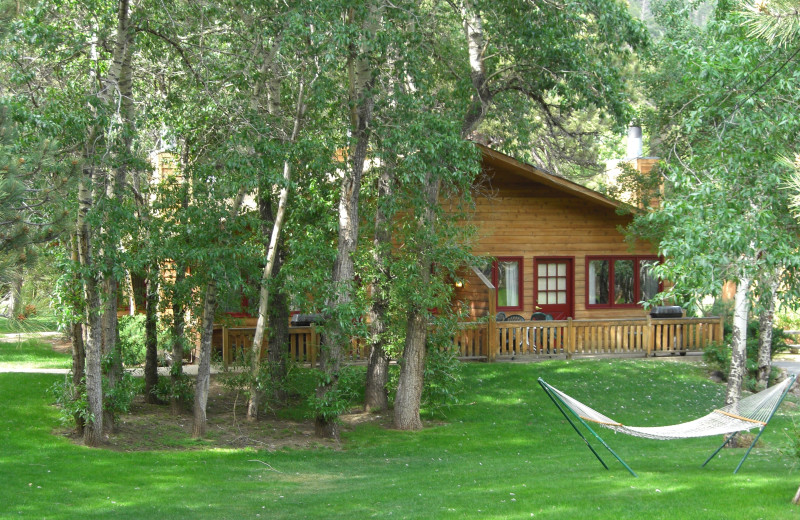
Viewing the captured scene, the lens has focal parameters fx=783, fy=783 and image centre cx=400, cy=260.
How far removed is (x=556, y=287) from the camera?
21625mm

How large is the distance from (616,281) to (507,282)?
3291 mm

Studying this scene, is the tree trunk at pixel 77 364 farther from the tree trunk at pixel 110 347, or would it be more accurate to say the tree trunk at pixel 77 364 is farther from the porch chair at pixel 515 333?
the porch chair at pixel 515 333

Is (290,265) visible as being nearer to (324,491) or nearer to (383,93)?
(383,93)

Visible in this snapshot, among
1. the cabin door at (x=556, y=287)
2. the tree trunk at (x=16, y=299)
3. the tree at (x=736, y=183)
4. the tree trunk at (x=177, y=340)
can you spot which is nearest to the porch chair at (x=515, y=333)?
the cabin door at (x=556, y=287)

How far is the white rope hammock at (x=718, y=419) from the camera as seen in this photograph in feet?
30.4

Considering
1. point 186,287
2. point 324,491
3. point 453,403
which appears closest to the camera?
point 324,491

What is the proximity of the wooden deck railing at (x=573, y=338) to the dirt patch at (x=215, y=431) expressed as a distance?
291 centimetres

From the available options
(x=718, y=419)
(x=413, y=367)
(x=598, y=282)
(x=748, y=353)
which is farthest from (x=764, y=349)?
(x=718, y=419)

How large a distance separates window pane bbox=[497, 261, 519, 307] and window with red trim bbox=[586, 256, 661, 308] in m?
2.05

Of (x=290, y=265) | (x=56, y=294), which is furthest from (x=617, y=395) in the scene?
(x=56, y=294)

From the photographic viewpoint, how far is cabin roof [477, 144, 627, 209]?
19.4 m

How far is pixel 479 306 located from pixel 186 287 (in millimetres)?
8969

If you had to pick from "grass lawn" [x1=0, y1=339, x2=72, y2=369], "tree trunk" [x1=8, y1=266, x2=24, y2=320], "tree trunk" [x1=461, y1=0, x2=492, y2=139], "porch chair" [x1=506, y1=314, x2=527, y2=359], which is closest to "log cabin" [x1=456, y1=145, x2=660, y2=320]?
"porch chair" [x1=506, y1=314, x2=527, y2=359]

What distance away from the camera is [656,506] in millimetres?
7980
